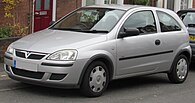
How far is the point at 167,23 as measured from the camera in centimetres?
887

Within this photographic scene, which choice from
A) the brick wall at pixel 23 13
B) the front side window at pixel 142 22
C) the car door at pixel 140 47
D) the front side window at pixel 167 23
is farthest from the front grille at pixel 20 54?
the brick wall at pixel 23 13

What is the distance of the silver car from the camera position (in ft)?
22.5

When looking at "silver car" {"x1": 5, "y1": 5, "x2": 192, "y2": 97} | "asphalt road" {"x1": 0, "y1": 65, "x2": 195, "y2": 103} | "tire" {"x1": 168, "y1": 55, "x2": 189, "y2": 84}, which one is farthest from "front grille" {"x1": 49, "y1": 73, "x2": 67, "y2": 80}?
"tire" {"x1": 168, "y1": 55, "x2": 189, "y2": 84}

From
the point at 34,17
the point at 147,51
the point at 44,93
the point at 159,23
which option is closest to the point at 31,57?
the point at 44,93

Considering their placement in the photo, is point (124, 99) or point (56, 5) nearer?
point (124, 99)

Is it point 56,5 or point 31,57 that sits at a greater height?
point 56,5

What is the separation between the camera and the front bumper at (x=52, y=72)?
6.77 metres

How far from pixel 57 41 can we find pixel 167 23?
2790mm

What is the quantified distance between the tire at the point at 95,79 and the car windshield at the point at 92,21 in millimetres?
742

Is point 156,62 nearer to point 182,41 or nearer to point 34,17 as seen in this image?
point 182,41

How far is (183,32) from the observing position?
29.8 ft

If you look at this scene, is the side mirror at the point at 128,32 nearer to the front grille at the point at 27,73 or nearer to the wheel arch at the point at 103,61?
Answer: the wheel arch at the point at 103,61

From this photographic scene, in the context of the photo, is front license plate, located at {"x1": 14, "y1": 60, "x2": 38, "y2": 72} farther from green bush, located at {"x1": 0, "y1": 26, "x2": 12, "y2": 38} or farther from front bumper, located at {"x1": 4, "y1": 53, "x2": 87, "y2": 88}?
green bush, located at {"x1": 0, "y1": 26, "x2": 12, "y2": 38}

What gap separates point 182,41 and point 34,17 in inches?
239
